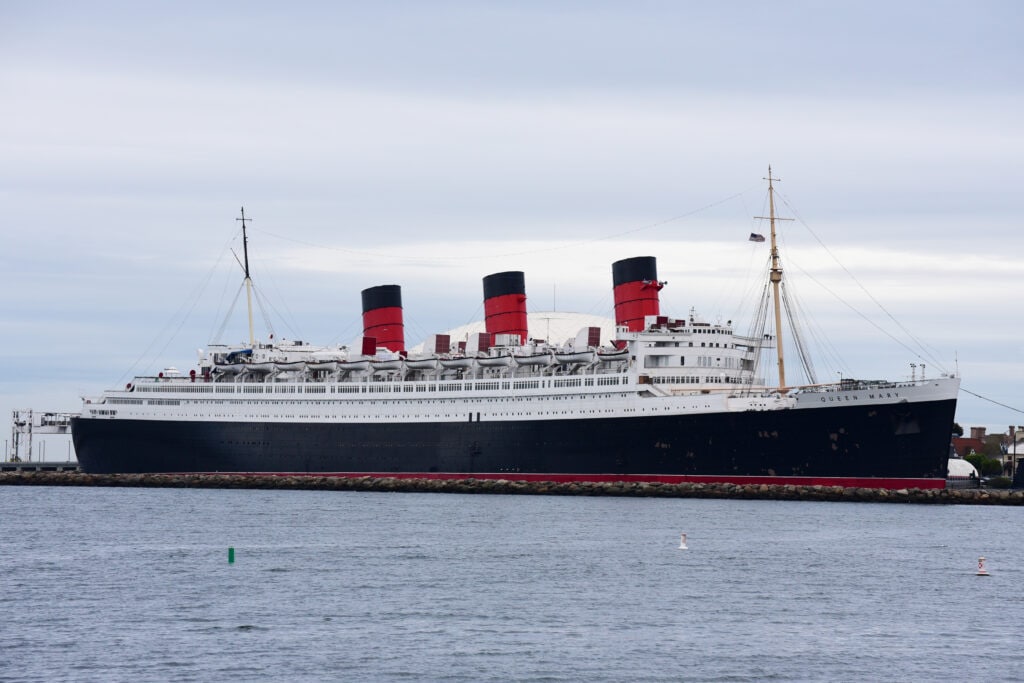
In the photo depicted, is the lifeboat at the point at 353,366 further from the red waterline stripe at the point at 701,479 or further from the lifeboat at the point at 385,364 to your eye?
the red waterline stripe at the point at 701,479

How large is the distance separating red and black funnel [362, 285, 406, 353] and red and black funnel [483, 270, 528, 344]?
807cm

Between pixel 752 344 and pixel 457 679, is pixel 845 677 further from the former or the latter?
pixel 752 344

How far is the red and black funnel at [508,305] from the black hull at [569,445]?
284 inches

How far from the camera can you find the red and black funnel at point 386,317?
87500 millimetres

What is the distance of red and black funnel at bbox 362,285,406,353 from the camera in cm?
8750

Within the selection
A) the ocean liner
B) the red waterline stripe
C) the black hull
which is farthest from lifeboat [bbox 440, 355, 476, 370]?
the red waterline stripe

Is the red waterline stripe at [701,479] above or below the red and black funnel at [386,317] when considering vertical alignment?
below

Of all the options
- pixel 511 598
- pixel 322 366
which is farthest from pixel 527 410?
pixel 511 598

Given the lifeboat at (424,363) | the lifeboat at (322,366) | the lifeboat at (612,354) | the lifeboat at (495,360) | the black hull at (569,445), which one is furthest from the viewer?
the lifeboat at (322,366)

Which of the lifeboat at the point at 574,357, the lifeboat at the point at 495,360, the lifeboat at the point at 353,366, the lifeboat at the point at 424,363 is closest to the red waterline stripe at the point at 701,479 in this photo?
the lifeboat at the point at 495,360

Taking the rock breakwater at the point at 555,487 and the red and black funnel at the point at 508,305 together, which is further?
the red and black funnel at the point at 508,305

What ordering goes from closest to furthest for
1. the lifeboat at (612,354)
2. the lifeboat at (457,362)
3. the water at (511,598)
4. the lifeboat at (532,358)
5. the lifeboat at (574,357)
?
the water at (511,598)
the lifeboat at (612,354)
the lifeboat at (574,357)
the lifeboat at (532,358)
the lifeboat at (457,362)

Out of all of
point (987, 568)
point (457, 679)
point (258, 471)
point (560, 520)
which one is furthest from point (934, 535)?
point (258, 471)

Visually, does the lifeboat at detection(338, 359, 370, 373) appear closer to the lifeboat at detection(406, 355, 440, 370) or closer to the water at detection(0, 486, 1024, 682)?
the lifeboat at detection(406, 355, 440, 370)
